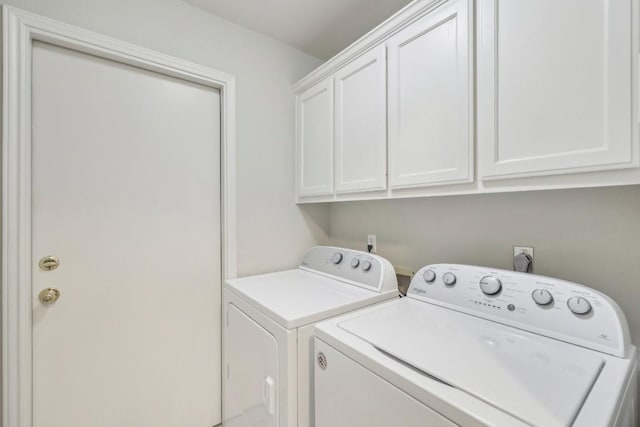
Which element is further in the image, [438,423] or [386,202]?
[386,202]

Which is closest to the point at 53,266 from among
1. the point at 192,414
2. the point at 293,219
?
the point at 192,414

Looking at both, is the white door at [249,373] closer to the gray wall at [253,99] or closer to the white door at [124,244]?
the white door at [124,244]

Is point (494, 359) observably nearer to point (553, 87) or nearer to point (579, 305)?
point (579, 305)

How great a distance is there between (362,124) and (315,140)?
1.41 feet

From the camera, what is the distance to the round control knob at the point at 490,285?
104 centimetres

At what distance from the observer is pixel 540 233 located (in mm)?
1148

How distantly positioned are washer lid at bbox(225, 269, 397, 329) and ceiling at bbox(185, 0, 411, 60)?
1.59 meters

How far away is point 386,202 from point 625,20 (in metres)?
1.20

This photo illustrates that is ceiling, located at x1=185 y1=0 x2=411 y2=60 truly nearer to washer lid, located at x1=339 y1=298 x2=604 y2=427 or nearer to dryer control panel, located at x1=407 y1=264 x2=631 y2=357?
dryer control panel, located at x1=407 y1=264 x2=631 y2=357

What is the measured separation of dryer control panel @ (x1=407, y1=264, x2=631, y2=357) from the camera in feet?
2.64

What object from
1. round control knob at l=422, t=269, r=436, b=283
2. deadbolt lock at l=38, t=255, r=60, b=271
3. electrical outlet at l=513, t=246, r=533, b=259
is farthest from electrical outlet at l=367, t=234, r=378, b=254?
deadbolt lock at l=38, t=255, r=60, b=271

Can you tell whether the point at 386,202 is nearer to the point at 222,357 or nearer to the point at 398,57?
the point at 398,57

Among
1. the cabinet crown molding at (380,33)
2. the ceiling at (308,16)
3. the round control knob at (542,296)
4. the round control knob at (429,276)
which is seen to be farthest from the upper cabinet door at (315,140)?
the round control knob at (542,296)

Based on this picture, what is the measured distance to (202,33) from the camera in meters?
1.61
